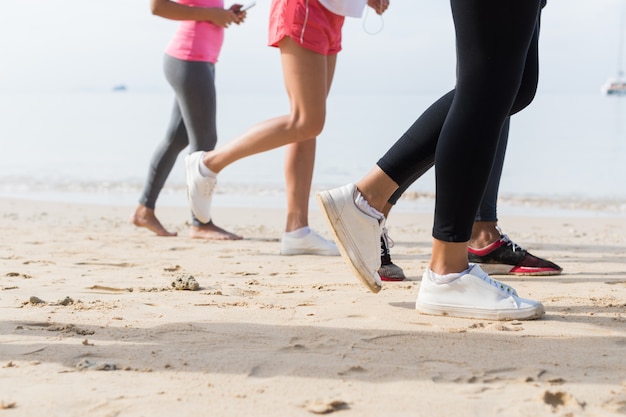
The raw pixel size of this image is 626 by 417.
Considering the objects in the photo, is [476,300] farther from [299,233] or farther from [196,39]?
[196,39]

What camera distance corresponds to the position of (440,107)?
2908 mm

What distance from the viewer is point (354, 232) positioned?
9.67 ft

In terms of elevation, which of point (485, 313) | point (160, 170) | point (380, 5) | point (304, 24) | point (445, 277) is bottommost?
point (485, 313)

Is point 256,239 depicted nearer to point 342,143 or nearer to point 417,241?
point 417,241

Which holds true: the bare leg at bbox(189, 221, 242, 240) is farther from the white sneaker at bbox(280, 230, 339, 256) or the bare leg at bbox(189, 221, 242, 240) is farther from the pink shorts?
the pink shorts

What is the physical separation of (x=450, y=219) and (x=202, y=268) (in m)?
1.79

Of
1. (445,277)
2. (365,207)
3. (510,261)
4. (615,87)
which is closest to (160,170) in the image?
(510,261)

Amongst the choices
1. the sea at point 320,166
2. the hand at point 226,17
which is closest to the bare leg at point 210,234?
the hand at point 226,17

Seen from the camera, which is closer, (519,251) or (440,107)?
(440,107)

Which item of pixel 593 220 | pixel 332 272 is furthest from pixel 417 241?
pixel 593 220

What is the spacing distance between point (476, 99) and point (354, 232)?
26.0 inches

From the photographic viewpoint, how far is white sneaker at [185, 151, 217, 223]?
4504 mm

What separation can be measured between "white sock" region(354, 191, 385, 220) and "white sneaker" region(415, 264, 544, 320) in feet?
1.04

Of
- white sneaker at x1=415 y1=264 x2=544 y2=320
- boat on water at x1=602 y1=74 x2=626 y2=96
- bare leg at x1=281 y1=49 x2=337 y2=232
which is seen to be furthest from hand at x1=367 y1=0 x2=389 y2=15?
boat on water at x1=602 y1=74 x2=626 y2=96
